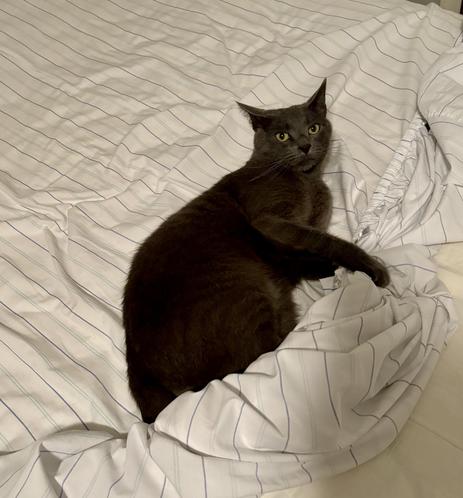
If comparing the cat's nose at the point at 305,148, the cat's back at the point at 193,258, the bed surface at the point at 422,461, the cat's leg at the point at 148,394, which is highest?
the cat's nose at the point at 305,148

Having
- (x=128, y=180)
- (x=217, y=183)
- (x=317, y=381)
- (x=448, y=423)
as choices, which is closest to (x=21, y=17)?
(x=128, y=180)

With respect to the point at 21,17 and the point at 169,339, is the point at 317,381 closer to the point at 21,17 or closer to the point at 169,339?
the point at 169,339

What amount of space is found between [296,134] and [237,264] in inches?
15.4

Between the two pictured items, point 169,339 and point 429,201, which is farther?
point 429,201

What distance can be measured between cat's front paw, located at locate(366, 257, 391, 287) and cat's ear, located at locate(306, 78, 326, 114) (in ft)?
1.53

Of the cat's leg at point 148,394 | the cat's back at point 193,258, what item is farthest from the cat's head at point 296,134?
the cat's leg at point 148,394

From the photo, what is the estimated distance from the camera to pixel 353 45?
1.45 m

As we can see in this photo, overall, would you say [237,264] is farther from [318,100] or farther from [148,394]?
[318,100]

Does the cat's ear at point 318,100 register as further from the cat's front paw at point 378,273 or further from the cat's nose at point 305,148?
the cat's front paw at point 378,273

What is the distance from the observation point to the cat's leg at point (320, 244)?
979 mm

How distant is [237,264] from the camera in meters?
1.07

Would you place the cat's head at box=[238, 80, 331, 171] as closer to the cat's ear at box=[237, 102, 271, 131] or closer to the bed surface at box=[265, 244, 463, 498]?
the cat's ear at box=[237, 102, 271, 131]

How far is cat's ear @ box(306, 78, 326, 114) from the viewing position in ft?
3.96

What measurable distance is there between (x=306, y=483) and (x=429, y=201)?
0.66 metres
